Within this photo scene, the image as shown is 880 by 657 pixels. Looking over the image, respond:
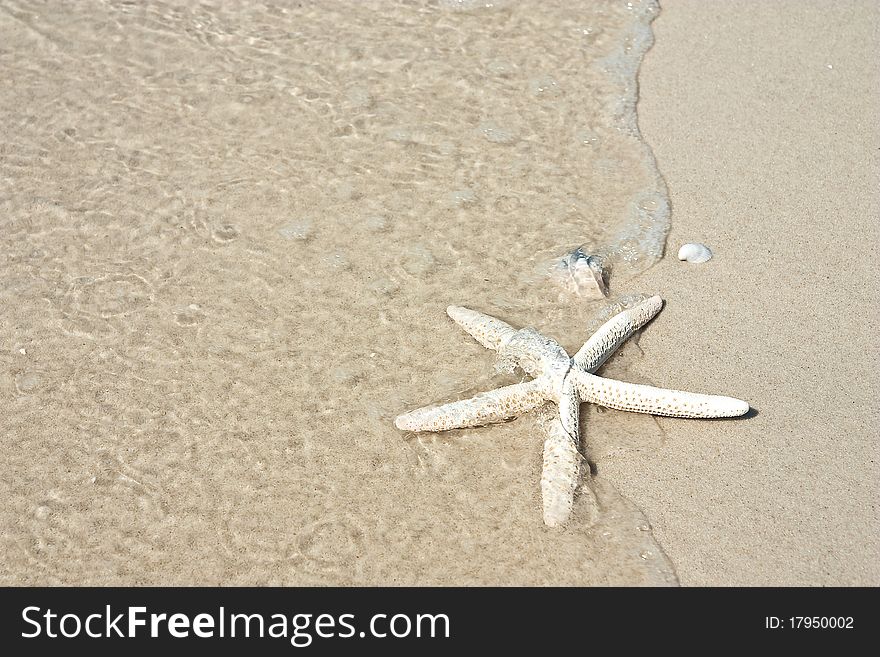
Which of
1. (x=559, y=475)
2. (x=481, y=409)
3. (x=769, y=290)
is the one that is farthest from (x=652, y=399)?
(x=769, y=290)

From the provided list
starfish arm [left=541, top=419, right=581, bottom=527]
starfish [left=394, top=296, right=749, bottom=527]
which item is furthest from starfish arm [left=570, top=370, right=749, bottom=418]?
starfish arm [left=541, top=419, right=581, bottom=527]

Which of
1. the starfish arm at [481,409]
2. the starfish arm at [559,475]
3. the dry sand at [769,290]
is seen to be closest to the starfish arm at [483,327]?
the starfish arm at [481,409]

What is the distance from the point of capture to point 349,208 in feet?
17.3

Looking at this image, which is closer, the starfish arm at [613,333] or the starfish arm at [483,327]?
the starfish arm at [613,333]

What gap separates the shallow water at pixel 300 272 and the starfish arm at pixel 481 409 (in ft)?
0.40

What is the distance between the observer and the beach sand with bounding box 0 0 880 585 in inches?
145

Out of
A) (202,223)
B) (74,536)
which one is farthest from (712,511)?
(202,223)

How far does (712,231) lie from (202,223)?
3111mm

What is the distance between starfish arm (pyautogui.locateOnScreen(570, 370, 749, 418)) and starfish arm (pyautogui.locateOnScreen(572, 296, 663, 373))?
13 cm

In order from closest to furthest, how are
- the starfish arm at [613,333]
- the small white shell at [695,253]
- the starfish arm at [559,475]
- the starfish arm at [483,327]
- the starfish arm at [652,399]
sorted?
the starfish arm at [559,475] → the starfish arm at [652,399] → the starfish arm at [613,333] → the starfish arm at [483,327] → the small white shell at [695,253]

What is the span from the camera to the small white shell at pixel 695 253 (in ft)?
16.0

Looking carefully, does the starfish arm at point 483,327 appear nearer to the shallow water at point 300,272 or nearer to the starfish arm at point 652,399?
the shallow water at point 300,272

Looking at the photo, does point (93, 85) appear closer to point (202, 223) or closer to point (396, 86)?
point (202, 223)

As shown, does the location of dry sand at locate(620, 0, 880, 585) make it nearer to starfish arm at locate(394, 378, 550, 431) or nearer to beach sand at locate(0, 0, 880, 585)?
beach sand at locate(0, 0, 880, 585)
